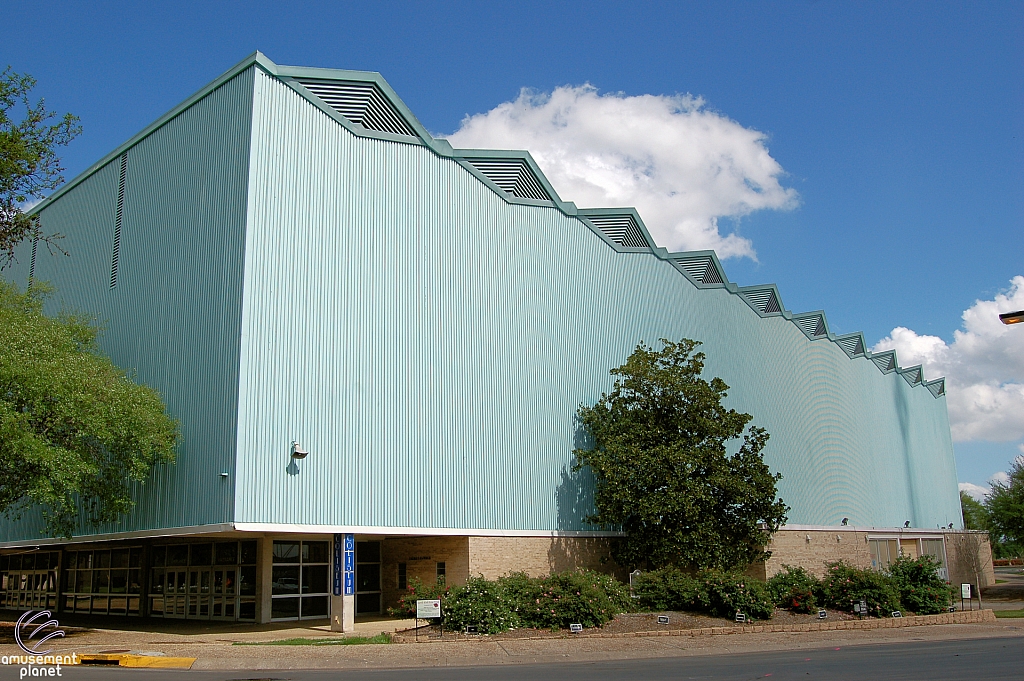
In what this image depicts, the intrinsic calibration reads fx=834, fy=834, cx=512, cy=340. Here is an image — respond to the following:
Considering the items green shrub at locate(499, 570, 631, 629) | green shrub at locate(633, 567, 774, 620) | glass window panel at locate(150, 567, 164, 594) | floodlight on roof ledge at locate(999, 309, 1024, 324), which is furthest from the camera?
glass window panel at locate(150, 567, 164, 594)

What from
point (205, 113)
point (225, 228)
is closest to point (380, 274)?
point (225, 228)

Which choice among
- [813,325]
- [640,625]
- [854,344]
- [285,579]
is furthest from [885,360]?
[285,579]

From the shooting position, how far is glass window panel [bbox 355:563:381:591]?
30.3m

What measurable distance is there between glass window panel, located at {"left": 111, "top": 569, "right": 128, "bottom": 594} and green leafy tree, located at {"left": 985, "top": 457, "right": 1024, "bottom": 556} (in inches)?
1775

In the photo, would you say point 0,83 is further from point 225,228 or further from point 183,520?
point 183,520

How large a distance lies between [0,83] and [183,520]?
12182mm

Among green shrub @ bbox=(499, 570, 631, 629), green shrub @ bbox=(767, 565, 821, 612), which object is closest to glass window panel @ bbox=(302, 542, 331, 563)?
green shrub @ bbox=(499, 570, 631, 629)

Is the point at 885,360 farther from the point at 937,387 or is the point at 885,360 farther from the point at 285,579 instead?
the point at 285,579

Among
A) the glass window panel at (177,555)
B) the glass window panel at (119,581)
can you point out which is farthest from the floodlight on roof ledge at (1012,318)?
the glass window panel at (119,581)

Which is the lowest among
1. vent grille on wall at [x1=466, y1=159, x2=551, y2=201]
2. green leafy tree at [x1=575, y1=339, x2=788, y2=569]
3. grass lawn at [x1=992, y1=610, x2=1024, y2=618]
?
grass lawn at [x1=992, y1=610, x2=1024, y2=618]

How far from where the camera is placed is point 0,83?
18.7 metres

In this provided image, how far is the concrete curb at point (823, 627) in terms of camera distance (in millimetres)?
21859

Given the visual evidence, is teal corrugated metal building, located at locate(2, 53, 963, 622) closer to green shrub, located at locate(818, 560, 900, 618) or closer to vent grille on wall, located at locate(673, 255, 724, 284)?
vent grille on wall, located at locate(673, 255, 724, 284)

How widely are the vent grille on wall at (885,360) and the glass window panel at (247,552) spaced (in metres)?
40.3
